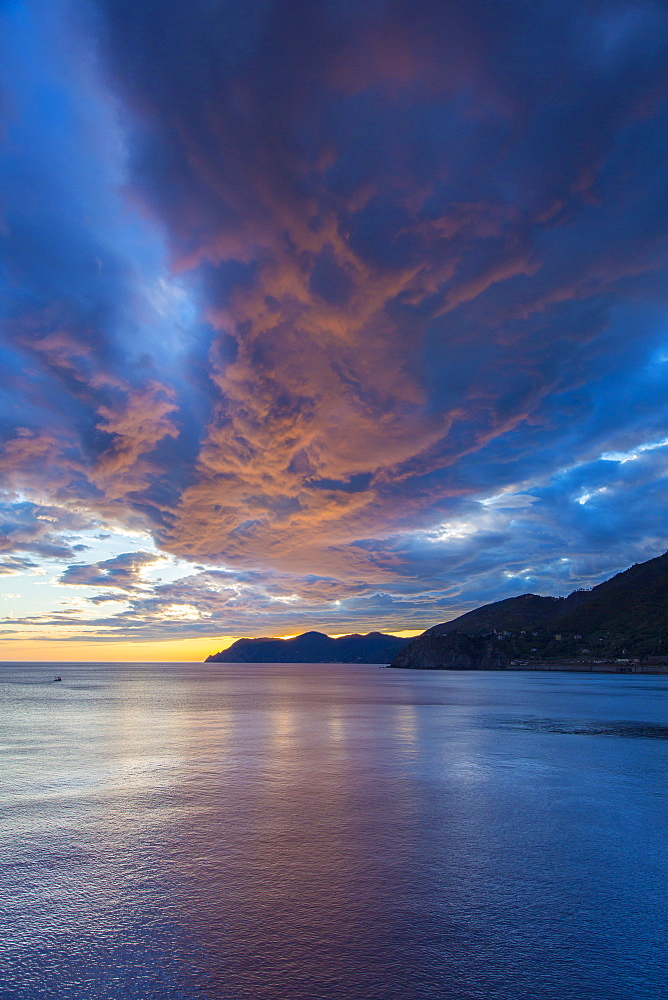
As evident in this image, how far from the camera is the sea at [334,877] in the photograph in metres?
9.77

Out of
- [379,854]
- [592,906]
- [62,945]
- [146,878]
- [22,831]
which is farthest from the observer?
[22,831]

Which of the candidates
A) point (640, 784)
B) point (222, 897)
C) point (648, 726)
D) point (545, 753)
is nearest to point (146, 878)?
point (222, 897)

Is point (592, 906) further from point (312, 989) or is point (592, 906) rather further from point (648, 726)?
point (648, 726)

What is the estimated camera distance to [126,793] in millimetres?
24078

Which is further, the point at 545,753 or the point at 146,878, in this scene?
the point at 545,753

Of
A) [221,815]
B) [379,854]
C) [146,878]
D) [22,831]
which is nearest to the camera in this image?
[146,878]

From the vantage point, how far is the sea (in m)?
9.77

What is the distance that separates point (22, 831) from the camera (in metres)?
18.5

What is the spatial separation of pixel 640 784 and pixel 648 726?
29518mm

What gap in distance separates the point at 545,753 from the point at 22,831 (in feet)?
94.1

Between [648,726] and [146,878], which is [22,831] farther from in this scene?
[648,726]

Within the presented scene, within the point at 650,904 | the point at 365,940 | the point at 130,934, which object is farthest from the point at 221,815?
the point at 650,904

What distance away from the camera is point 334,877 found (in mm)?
14367

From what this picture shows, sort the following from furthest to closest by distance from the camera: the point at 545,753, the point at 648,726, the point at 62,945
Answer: the point at 648,726
the point at 545,753
the point at 62,945
